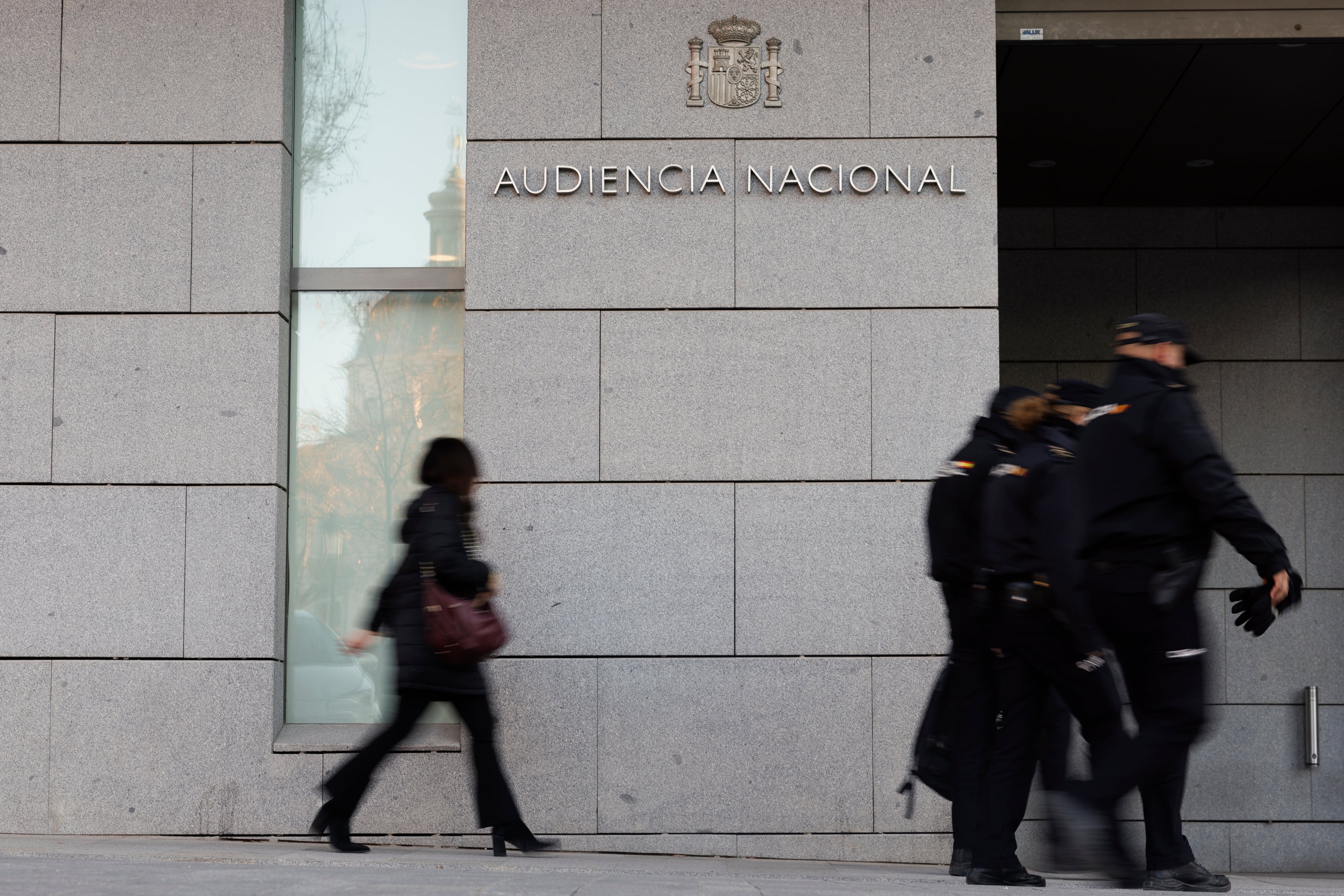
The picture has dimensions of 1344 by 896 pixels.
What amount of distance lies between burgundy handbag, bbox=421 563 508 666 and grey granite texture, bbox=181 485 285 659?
157cm

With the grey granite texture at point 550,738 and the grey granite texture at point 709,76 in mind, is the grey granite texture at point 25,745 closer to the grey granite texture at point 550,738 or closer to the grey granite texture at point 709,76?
the grey granite texture at point 550,738

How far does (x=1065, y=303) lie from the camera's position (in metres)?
9.85

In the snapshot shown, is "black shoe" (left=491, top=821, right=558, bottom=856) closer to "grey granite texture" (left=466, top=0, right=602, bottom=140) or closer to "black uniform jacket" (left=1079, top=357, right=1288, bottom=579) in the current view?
"black uniform jacket" (left=1079, top=357, right=1288, bottom=579)

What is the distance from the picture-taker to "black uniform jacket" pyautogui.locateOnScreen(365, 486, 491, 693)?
5.49 m

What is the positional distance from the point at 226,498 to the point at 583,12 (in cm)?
317

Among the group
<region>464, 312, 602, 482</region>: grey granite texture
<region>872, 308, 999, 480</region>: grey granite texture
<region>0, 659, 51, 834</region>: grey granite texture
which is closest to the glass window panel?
<region>464, 312, 602, 482</region>: grey granite texture

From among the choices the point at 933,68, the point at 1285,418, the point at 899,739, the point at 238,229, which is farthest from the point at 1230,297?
the point at 238,229

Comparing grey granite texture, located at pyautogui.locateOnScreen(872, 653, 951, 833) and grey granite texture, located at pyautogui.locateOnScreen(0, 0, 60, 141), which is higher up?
grey granite texture, located at pyautogui.locateOnScreen(0, 0, 60, 141)

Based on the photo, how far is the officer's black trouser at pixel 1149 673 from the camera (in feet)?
14.4

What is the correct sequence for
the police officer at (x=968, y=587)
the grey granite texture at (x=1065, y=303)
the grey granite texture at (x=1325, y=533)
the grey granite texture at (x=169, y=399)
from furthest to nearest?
the grey granite texture at (x=1065, y=303)
the grey granite texture at (x=1325, y=533)
the grey granite texture at (x=169, y=399)
the police officer at (x=968, y=587)

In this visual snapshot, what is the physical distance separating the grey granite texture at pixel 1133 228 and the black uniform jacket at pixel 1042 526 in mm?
5093

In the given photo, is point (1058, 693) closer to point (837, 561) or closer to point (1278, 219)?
point (837, 561)

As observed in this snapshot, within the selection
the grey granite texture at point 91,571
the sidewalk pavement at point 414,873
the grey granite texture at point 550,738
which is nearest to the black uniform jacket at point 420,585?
the sidewalk pavement at point 414,873

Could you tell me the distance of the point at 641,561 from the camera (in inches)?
265
